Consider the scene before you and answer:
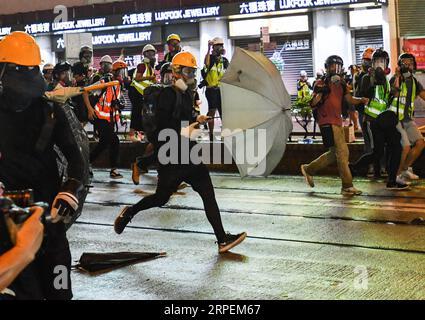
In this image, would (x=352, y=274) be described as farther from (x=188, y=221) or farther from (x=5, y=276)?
(x=5, y=276)

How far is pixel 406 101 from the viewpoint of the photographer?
11.1 meters

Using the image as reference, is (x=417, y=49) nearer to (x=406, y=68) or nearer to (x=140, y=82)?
(x=406, y=68)

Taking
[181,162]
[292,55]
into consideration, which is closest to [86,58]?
[181,162]

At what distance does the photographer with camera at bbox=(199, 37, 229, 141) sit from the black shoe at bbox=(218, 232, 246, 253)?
719 cm

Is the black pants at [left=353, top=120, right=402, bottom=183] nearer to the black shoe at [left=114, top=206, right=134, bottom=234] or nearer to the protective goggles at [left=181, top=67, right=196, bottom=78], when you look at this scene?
the protective goggles at [left=181, top=67, right=196, bottom=78]

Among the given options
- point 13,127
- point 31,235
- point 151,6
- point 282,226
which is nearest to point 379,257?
point 282,226

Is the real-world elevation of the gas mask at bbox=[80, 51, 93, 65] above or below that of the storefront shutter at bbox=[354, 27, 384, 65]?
below

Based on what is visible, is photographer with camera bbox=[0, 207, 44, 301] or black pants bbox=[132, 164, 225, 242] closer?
photographer with camera bbox=[0, 207, 44, 301]

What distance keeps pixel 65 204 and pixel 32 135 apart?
1.78ft

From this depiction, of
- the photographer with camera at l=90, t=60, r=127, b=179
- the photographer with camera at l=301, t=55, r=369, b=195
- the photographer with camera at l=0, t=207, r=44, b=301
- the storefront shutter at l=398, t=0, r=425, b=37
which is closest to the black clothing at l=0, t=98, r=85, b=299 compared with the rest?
the photographer with camera at l=0, t=207, r=44, b=301

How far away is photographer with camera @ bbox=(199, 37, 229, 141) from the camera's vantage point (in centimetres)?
1451

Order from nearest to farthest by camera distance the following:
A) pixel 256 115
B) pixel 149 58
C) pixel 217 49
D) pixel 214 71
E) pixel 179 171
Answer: pixel 179 171, pixel 256 115, pixel 217 49, pixel 149 58, pixel 214 71
